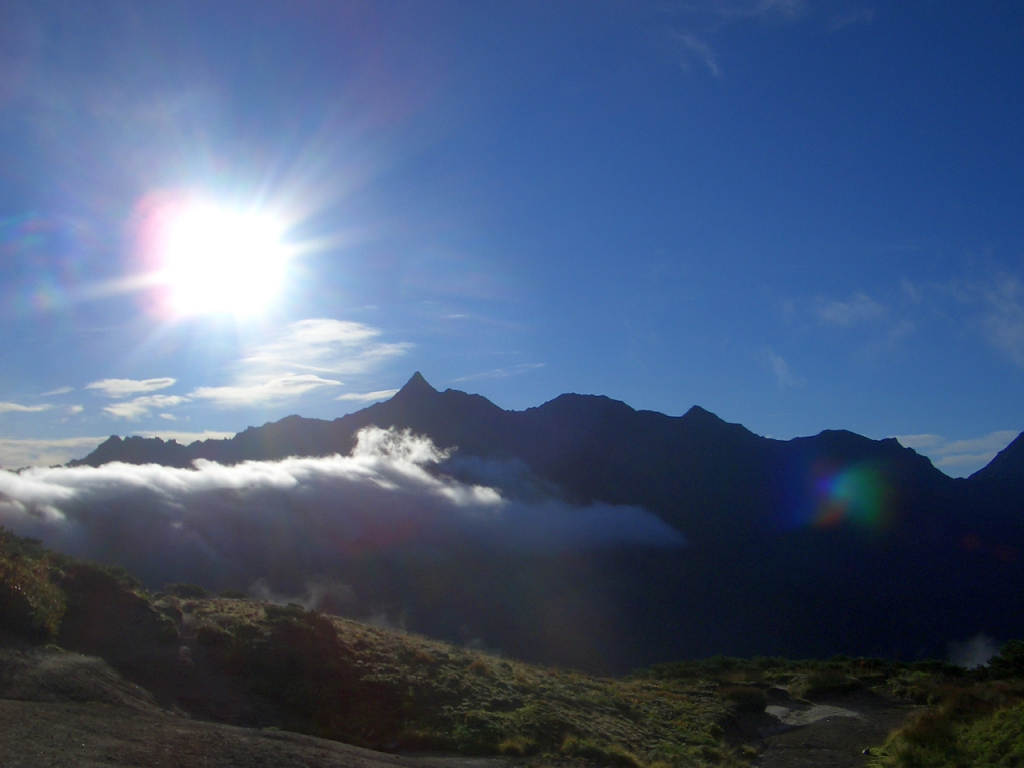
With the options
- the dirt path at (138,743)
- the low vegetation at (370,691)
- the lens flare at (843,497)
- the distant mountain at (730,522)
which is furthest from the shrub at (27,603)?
the lens flare at (843,497)

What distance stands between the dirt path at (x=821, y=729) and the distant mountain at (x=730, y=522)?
70437 millimetres

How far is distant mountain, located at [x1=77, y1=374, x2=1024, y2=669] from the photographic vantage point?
10494cm

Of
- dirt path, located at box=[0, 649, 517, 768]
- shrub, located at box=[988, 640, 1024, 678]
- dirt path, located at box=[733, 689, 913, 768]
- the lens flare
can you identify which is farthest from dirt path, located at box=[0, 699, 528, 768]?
the lens flare

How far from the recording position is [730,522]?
461 ft

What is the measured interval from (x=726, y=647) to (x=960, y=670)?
79936 mm

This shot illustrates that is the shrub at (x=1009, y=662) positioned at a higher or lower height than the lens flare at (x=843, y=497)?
lower

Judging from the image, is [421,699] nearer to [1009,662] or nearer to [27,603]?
[27,603]

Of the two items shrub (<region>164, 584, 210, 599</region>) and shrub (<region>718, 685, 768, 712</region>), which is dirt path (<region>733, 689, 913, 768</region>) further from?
shrub (<region>164, 584, 210, 599</region>)

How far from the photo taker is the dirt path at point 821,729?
1752cm

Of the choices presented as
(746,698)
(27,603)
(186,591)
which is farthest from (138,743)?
(746,698)

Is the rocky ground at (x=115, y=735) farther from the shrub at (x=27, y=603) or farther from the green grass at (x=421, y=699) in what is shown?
the green grass at (x=421, y=699)

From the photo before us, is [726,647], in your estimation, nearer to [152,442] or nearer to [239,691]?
[239,691]

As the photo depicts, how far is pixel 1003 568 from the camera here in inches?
4422

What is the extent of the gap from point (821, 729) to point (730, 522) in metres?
127
